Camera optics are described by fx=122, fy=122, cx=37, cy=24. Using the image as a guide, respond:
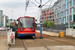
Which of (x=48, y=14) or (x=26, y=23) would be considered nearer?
(x=26, y=23)

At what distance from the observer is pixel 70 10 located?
196 ft

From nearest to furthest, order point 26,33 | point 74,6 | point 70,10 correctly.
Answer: point 26,33
point 74,6
point 70,10

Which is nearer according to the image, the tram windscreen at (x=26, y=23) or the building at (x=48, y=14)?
the tram windscreen at (x=26, y=23)

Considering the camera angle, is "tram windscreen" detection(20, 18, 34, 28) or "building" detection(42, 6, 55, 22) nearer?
"tram windscreen" detection(20, 18, 34, 28)

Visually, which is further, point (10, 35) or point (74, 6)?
point (74, 6)

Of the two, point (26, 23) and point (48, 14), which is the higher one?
point (48, 14)

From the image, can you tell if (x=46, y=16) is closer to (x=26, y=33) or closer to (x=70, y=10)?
(x=70, y=10)

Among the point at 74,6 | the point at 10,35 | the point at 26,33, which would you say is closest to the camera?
the point at 10,35

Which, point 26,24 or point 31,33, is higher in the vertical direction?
point 26,24

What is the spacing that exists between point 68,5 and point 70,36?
46806mm

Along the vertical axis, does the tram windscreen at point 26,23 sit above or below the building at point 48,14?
below

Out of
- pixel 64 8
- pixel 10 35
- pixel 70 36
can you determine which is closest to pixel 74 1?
pixel 64 8

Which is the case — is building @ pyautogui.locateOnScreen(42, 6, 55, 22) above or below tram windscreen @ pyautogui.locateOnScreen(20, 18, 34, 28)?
above

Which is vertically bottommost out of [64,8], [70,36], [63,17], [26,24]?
[70,36]
